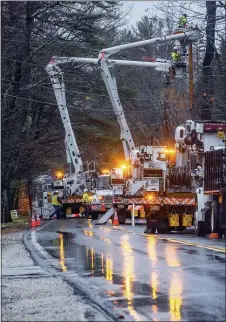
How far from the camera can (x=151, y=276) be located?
525 inches

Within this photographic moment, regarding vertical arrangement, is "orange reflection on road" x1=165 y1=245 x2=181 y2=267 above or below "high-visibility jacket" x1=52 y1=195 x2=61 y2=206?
below

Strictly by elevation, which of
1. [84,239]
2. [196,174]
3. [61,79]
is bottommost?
[84,239]

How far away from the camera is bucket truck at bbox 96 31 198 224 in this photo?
2696cm

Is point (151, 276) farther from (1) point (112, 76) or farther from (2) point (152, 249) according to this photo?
(1) point (112, 76)

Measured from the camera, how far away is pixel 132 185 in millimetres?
33656

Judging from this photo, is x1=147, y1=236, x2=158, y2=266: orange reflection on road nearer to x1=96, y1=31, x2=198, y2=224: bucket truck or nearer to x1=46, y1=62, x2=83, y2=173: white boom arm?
x1=96, y1=31, x2=198, y2=224: bucket truck

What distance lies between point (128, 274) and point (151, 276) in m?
0.68

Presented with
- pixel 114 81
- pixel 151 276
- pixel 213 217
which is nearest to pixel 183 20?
pixel 213 217

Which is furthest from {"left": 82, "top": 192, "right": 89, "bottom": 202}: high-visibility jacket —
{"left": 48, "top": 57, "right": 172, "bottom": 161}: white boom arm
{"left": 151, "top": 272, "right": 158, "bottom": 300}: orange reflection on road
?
{"left": 151, "top": 272, "right": 158, "bottom": 300}: orange reflection on road

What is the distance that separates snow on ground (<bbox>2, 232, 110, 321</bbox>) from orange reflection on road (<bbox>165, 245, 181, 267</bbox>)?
2383 millimetres

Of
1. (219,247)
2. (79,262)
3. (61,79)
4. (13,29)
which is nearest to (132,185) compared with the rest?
(61,79)

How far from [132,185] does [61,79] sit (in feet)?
20.4

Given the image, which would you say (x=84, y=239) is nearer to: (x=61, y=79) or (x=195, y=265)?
(x=195, y=265)

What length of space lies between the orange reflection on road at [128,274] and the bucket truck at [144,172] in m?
5.14
